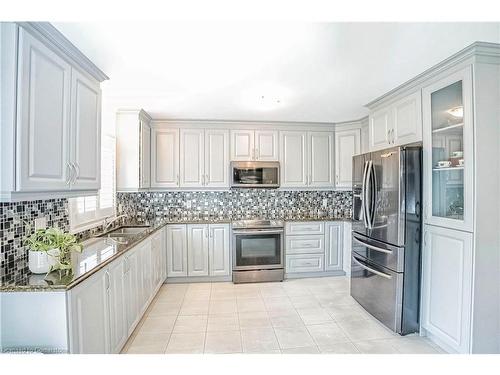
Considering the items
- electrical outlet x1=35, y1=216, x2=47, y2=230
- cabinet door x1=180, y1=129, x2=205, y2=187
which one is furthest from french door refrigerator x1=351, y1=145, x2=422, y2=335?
electrical outlet x1=35, y1=216, x2=47, y2=230

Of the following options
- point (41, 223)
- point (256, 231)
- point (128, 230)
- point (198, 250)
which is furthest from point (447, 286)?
point (128, 230)

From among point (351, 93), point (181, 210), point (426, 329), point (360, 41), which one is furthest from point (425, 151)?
point (181, 210)

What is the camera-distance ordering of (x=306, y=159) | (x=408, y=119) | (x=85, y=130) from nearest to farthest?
(x=85, y=130)
(x=408, y=119)
(x=306, y=159)

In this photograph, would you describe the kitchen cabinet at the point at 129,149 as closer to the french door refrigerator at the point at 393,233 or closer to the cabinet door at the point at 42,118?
the cabinet door at the point at 42,118

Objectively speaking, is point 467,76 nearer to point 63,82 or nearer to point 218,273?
point 63,82

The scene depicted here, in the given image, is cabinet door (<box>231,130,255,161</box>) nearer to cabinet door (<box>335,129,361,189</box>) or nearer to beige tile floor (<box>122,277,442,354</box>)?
cabinet door (<box>335,129,361,189</box>)

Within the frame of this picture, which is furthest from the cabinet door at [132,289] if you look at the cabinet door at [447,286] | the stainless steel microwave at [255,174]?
the cabinet door at [447,286]

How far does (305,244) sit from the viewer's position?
3682mm

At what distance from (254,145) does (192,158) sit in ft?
3.21

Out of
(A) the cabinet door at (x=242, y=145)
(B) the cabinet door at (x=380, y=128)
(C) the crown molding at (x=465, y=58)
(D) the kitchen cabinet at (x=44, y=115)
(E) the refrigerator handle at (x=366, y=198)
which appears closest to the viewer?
(D) the kitchen cabinet at (x=44, y=115)

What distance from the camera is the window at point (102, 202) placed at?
91.4 inches

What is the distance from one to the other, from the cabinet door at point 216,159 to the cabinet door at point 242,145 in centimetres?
12

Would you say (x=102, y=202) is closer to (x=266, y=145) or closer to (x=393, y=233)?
(x=266, y=145)

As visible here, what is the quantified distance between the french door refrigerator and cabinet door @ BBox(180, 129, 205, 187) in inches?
90.3
